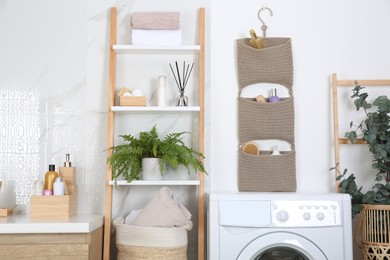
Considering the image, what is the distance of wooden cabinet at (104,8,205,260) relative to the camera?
8.82 feet

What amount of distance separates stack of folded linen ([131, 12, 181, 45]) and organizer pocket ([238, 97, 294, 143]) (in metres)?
0.56

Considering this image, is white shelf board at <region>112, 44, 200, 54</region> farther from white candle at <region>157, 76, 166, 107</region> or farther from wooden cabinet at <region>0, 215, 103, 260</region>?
wooden cabinet at <region>0, 215, 103, 260</region>

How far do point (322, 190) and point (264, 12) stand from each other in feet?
3.46

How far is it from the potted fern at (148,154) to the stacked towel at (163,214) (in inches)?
6.2

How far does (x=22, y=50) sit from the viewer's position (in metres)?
2.91

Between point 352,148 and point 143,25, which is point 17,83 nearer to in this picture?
point 143,25

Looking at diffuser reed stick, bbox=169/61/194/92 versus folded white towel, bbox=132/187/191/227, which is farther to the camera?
diffuser reed stick, bbox=169/61/194/92

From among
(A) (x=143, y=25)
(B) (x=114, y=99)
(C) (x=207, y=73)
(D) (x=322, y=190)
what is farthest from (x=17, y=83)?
(D) (x=322, y=190)

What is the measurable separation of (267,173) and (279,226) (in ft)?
1.54


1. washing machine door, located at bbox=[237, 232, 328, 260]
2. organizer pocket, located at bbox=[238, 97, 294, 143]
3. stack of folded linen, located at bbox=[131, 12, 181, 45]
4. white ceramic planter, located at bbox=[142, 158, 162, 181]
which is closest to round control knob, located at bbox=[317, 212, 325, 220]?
washing machine door, located at bbox=[237, 232, 328, 260]

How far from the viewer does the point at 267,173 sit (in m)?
2.79

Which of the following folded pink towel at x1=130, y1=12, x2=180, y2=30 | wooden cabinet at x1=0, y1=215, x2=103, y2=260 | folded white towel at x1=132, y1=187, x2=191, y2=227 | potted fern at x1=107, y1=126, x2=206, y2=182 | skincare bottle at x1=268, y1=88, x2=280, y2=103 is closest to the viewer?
wooden cabinet at x1=0, y1=215, x2=103, y2=260

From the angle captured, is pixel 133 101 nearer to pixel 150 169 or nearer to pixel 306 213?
pixel 150 169

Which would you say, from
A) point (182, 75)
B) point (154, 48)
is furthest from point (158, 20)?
point (182, 75)
